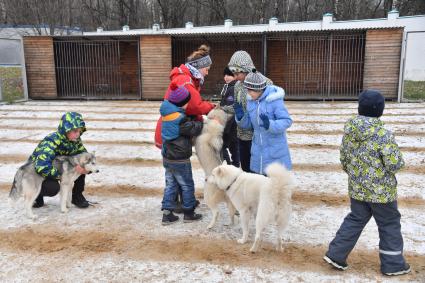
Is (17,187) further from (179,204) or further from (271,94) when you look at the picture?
(271,94)

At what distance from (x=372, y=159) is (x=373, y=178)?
6.5 inches

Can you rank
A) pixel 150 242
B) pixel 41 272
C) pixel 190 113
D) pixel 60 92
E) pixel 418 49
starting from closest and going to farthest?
pixel 41 272
pixel 150 242
pixel 190 113
pixel 60 92
pixel 418 49

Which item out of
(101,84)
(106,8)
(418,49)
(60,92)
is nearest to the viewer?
(60,92)

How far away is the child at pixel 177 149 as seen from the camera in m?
4.41

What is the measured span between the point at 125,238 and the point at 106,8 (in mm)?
36406

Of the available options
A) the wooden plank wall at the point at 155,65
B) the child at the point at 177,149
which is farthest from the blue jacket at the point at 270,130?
the wooden plank wall at the point at 155,65

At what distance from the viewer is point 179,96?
14.3 ft

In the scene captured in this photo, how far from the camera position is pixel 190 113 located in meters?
4.55

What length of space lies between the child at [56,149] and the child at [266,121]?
7.08 feet

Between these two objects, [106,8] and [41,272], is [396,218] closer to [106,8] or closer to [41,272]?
[41,272]

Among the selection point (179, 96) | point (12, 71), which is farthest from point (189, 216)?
point (12, 71)

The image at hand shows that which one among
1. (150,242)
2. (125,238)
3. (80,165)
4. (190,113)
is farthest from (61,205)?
(190,113)

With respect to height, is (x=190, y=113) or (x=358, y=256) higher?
(x=190, y=113)

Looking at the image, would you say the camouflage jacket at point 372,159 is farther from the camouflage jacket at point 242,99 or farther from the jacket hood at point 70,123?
the jacket hood at point 70,123
